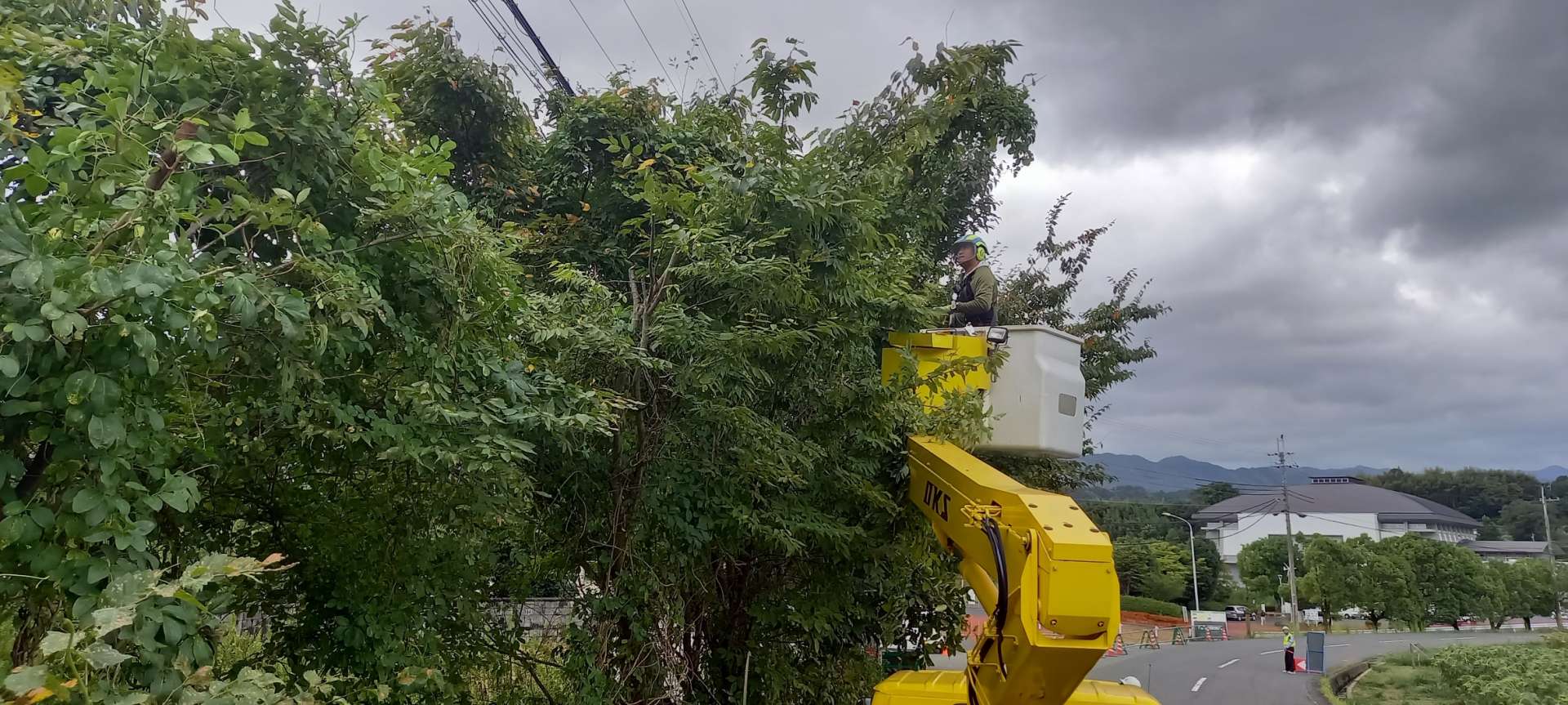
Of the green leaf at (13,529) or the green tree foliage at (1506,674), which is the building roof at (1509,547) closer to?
the green tree foliage at (1506,674)

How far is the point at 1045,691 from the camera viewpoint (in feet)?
12.5

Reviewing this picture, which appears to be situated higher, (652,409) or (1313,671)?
(652,409)

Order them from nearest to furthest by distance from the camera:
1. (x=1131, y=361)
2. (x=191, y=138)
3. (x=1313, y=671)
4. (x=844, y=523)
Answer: (x=191, y=138) < (x=844, y=523) < (x=1131, y=361) < (x=1313, y=671)

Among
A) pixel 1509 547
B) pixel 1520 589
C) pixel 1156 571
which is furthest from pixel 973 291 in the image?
pixel 1509 547

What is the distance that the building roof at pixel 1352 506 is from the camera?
280ft

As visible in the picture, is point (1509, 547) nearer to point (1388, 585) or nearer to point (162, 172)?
point (1388, 585)

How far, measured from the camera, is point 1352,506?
88500 millimetres

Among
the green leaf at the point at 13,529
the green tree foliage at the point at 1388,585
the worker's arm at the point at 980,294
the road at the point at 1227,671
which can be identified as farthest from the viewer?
the green tree foliage at the point at 1388,585

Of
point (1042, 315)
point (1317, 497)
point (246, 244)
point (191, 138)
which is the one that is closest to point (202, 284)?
point (246, 244)

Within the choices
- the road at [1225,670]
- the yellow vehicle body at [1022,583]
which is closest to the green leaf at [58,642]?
the yellow vehicle body at [1022,583]

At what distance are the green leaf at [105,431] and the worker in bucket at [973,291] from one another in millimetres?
4507

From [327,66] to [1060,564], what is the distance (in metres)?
3.30

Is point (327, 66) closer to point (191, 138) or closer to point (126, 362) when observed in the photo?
point (191, 138)

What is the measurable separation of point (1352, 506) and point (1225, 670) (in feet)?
252
